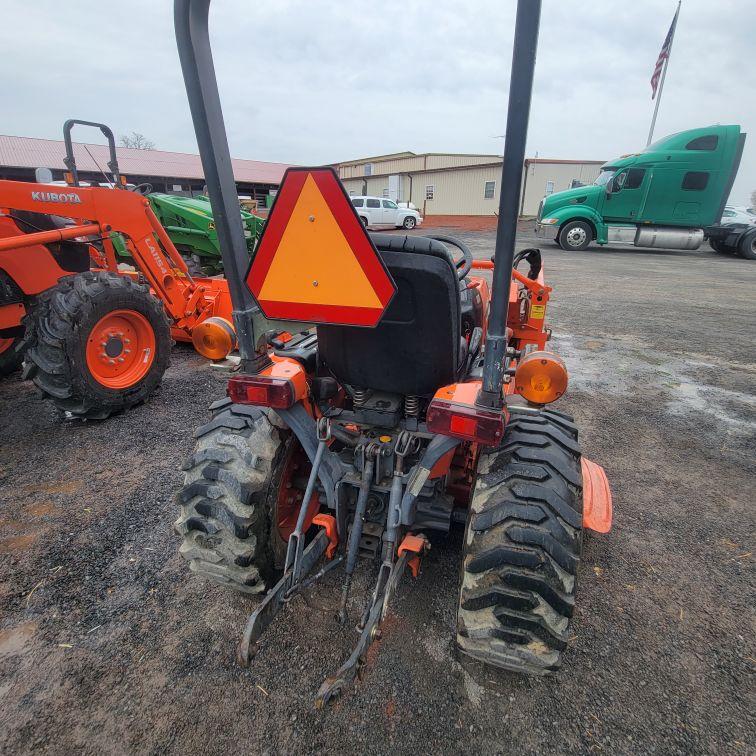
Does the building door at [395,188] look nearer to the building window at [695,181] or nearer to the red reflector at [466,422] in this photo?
the building window at [695,181]

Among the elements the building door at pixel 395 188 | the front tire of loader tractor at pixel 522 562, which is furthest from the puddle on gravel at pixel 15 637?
the building door at pixel 395 188

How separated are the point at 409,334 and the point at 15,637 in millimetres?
2277

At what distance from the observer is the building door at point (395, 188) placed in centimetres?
3234

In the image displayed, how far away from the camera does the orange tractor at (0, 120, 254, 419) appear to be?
3.76m

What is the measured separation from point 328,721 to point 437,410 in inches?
50.1

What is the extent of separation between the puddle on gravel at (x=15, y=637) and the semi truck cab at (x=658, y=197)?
17.7 m

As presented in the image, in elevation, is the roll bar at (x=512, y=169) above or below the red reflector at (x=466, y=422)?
above

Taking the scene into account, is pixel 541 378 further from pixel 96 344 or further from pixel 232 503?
pixel 96 344

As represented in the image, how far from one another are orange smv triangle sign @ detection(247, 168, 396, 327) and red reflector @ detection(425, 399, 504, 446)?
1.39ft

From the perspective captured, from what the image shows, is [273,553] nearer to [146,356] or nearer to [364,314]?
[364,314]

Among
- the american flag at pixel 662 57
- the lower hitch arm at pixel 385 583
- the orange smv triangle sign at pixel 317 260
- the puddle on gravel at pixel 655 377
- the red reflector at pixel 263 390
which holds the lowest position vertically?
the puddle on gravel at pixel 655 377

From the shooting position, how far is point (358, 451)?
2.03m

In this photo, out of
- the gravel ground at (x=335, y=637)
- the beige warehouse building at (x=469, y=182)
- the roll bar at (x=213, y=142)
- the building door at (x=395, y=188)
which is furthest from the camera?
the building door at (x=395, y=188)

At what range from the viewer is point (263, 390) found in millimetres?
1866
